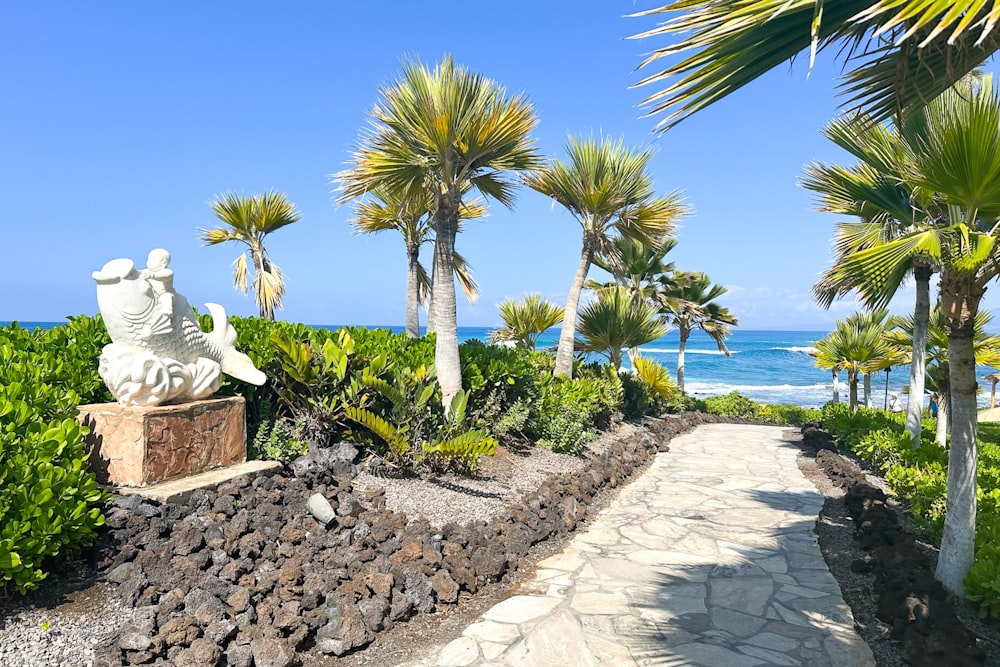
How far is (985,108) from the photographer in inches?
122

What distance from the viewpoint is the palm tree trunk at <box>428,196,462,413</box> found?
7391mm

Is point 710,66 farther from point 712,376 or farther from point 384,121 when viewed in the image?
point 712,376

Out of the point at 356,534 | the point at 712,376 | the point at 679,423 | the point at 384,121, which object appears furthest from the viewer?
the point at 712,376

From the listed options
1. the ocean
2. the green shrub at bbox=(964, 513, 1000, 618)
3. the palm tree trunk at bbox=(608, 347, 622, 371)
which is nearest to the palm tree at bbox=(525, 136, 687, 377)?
the palm tree trunk at bbox=(608, 347, 622, 371)

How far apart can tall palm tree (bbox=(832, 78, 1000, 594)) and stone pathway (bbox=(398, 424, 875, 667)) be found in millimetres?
974

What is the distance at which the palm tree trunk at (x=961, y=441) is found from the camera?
3.78 metres

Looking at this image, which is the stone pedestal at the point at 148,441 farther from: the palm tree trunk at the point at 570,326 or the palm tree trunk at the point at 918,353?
the palm tree trunk at the point at 918,353

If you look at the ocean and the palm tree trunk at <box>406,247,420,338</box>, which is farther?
the ocean

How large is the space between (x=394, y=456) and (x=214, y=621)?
2.88 meters

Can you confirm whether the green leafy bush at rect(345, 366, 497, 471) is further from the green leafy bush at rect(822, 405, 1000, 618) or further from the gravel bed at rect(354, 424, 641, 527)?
the green leafy bush at rect(822, 405, 1000, 618)

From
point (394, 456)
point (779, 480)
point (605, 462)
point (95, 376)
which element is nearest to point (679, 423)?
point (779, 480)

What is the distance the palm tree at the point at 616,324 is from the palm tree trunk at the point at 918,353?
5.32 metres

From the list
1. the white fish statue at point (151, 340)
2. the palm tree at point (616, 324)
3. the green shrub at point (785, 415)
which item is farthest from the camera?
the green shrub at point (785, 415)

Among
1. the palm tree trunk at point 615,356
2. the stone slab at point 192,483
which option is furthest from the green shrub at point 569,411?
the stone slab at point 192,483
